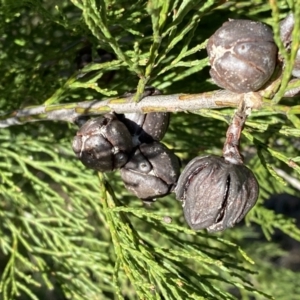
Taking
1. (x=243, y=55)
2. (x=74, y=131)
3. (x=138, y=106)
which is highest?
(x=243, y=55)

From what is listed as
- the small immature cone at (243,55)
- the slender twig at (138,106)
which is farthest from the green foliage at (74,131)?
the small immature cone at (243,55)

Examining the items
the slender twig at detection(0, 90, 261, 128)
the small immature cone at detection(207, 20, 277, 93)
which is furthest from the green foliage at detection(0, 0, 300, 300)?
the small immature cone at detection(207, 20, 277, 93)

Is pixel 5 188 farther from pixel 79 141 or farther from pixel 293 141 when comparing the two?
pixel 293 141

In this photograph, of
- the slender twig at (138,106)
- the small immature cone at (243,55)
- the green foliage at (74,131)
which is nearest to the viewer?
the small immature cone at (243,55)

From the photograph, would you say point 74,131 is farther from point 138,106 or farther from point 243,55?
point 243,55

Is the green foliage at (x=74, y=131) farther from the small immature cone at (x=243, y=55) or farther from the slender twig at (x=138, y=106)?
the small immature cone at (x=243, y=55)

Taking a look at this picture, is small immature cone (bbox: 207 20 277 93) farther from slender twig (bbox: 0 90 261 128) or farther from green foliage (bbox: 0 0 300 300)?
green foliage (bbox: 0 0 300 300)

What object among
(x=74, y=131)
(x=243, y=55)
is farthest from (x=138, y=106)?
(x=74, y=131)

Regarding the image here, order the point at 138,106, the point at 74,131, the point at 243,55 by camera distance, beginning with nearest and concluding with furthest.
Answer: the point at 243,55 < the point at 138,106 < the point at 74,131
